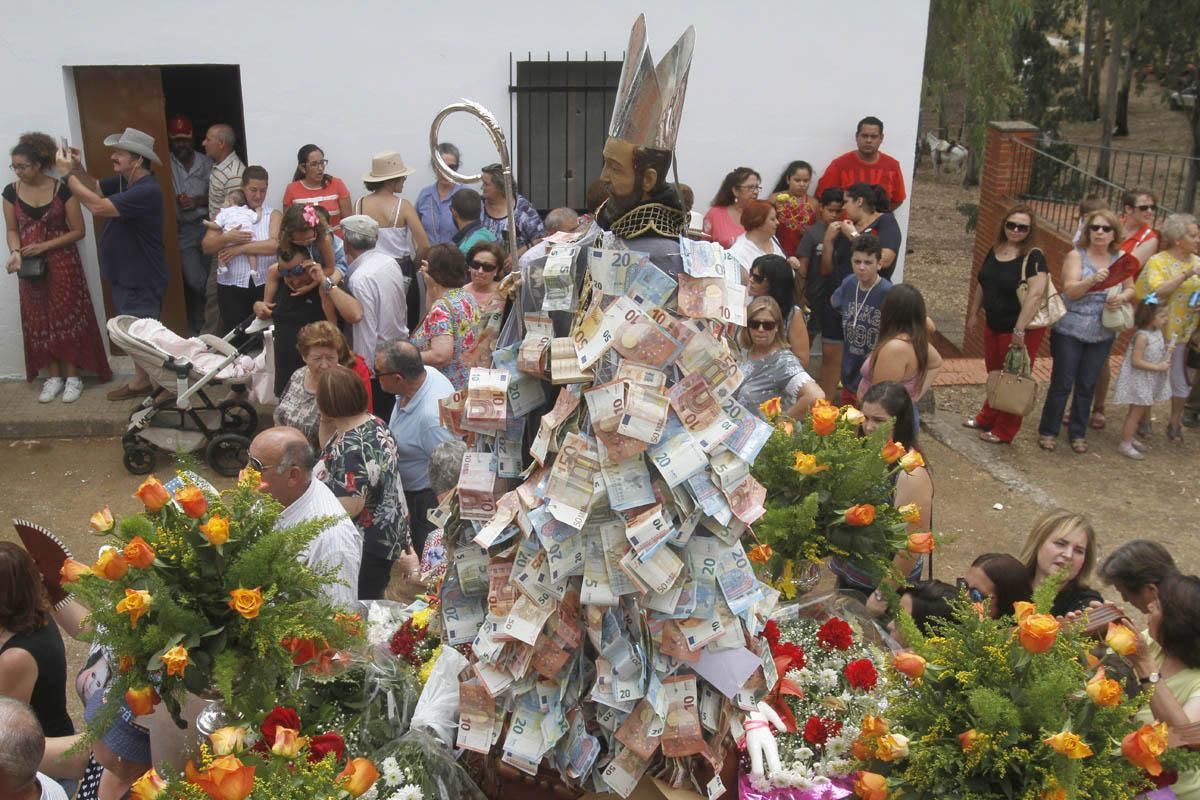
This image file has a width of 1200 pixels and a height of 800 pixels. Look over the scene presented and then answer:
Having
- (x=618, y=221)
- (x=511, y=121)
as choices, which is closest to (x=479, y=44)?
(x=511, y=121)

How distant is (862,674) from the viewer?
169 inches

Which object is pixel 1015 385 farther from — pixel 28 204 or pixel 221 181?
pixel 28 204

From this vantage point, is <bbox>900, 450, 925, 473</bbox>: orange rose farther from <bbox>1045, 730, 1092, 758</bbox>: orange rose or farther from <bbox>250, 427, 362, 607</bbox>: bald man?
<bbox>250, 427, 362, 607</bbox>: bald man

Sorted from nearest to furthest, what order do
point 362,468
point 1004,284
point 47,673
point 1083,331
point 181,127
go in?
point 47,673, point 362,468, point 1083,331, point 1004,284, point 181,127

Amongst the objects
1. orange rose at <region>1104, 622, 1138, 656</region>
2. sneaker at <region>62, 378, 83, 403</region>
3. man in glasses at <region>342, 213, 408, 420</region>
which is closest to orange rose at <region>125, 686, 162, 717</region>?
orange rose at <region>1104, 622, 1138, 656</region>

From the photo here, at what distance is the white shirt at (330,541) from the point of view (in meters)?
4.72

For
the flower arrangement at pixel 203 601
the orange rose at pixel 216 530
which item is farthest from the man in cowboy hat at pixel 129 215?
the orange rose at pixel 216 530

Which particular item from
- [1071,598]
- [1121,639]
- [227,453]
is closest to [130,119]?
[227,453]

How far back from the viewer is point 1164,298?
8.76m

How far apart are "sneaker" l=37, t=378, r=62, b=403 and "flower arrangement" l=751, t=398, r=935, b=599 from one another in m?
6.68

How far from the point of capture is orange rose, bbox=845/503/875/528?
4684 mm

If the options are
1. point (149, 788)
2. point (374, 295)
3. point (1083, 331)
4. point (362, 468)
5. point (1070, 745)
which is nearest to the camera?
point (149, 788)

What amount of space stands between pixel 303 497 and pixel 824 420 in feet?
6.88

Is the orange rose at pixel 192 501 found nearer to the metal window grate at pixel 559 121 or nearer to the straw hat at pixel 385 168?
the straw hat at pixel 385 168
